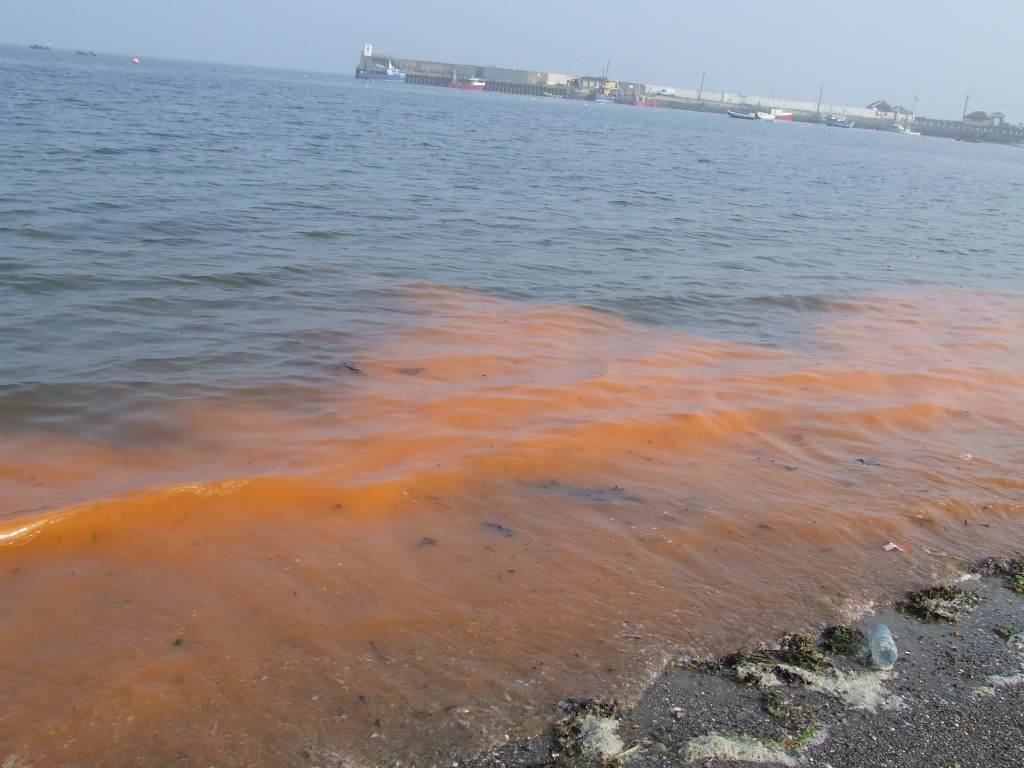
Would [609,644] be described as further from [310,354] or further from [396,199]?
[396,199]

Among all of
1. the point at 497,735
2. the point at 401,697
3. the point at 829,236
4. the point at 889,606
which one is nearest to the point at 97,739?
the point at 401,697

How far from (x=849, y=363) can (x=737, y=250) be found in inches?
247

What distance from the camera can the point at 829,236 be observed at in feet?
53.2

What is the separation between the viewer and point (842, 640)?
3350mm

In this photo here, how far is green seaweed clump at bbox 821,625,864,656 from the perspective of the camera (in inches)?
129

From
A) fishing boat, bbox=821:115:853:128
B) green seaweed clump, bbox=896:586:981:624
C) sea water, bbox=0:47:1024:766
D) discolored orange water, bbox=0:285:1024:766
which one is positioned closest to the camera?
discolored orange water, bbox=0:285:1024:766

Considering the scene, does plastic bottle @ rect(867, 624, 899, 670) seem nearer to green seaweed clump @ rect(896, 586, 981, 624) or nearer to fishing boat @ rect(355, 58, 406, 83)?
green seaweed clump @ rect(896, 586, 981, 624)

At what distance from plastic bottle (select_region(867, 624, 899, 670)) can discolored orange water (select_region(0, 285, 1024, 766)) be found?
0.23 metres

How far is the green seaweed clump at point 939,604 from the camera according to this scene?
356cm

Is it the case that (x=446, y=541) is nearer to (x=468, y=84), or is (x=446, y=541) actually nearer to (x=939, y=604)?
(x=939, y=604)

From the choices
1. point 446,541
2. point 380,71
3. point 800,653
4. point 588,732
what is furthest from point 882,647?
point 380,71

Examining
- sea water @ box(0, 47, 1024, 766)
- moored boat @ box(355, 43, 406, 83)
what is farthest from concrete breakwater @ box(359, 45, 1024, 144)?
sea water @ box(0, 47, 1024, 766)

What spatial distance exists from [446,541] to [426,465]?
92 centimetres

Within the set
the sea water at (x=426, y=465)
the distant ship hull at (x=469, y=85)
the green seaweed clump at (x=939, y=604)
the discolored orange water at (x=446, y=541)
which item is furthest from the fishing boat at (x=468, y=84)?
the green seaweed clump at (x=939, y=604)
